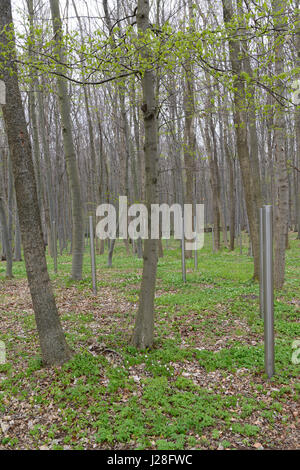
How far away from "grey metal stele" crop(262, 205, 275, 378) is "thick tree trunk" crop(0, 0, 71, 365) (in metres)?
2.63

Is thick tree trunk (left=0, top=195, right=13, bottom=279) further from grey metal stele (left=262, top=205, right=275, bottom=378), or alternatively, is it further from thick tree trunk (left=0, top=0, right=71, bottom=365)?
grey metal stele (left=262, top=205, right=275, bottom=378)

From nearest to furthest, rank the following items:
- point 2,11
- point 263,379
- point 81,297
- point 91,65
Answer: point 2,11, point 263,379, point 91,65, point 81,297

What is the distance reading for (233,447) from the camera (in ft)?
10.0

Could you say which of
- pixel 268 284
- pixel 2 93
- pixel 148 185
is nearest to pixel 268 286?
pixel 268 284

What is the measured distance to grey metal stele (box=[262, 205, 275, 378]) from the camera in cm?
397

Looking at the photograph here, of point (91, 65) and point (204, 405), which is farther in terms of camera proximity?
point (91, 65)

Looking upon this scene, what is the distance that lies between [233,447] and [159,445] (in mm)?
682

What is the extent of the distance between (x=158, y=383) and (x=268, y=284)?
179 cm

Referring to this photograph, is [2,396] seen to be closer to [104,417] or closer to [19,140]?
[104,417]

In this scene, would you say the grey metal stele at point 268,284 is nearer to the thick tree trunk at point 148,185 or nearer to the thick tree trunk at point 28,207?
the thick tree trunk at point 148,185

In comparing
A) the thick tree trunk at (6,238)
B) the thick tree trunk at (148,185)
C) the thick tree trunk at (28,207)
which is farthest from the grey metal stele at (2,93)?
the thick tree trunk at (6,238)

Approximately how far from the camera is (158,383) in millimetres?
4020

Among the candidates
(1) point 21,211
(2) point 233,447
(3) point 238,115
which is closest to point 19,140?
(1) point 21,211
